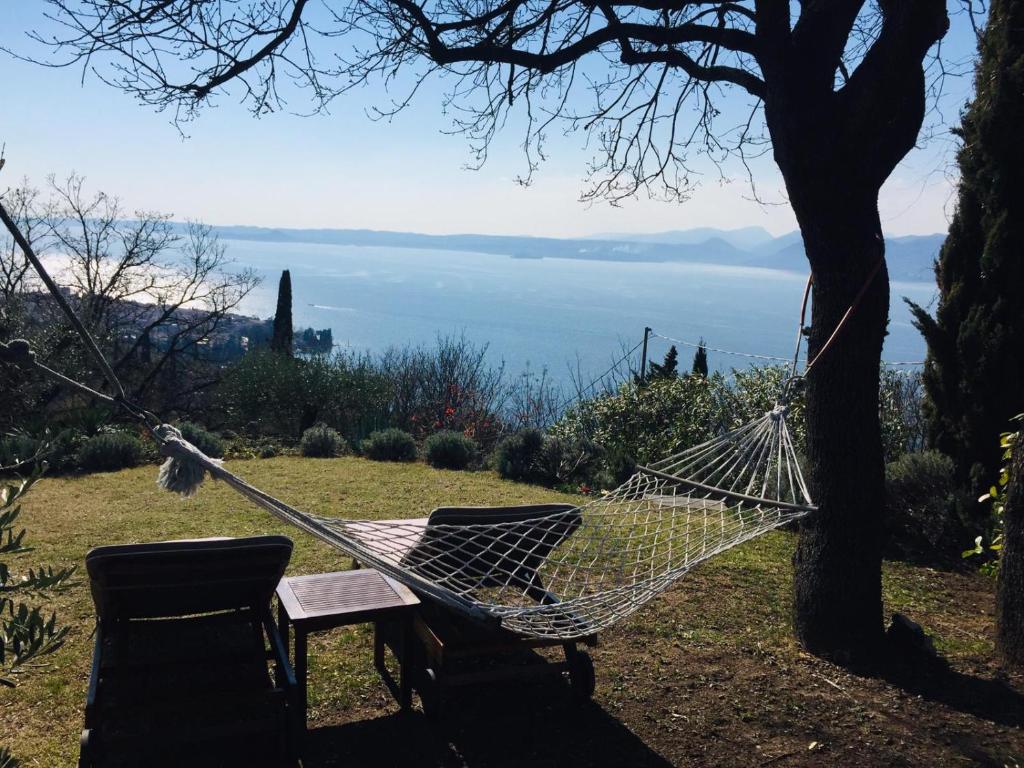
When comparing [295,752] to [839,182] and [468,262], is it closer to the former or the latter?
[839,182]

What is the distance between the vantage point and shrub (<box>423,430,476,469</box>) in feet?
23.7

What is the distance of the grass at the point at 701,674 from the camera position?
7.77 ft

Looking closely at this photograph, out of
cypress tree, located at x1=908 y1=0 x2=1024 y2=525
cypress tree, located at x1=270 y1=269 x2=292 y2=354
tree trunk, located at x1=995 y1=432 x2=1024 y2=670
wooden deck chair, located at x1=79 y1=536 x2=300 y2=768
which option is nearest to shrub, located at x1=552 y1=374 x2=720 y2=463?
cypress tree, located at x1=908 y1=0 x2=1024 y2=525

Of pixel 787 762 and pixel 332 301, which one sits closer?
pixel 787 762

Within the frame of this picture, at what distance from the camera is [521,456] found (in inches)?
271

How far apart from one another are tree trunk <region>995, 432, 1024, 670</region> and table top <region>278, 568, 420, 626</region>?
2.13 m

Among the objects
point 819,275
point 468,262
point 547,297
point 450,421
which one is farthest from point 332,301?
point 468,262

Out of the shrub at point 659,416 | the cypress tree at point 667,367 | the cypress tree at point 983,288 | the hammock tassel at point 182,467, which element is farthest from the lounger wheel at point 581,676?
the cypress tree at point 667,367

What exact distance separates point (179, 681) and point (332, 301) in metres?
49.3

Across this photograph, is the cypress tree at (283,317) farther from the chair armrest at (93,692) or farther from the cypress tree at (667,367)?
the chair armrest at (93,692)

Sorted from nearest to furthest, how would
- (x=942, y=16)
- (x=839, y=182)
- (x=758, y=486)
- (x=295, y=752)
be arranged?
(x=295, y=752) < (x=942, y=16) < (x=839, y=182) < (x=758, y=486)

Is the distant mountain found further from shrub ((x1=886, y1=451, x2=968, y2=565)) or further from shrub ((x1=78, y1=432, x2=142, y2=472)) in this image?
shrub ((x1=886, y1=451, x2=968, y2=565))

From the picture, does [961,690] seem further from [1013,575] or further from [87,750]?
[87,750]

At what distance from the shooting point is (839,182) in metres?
2.85
